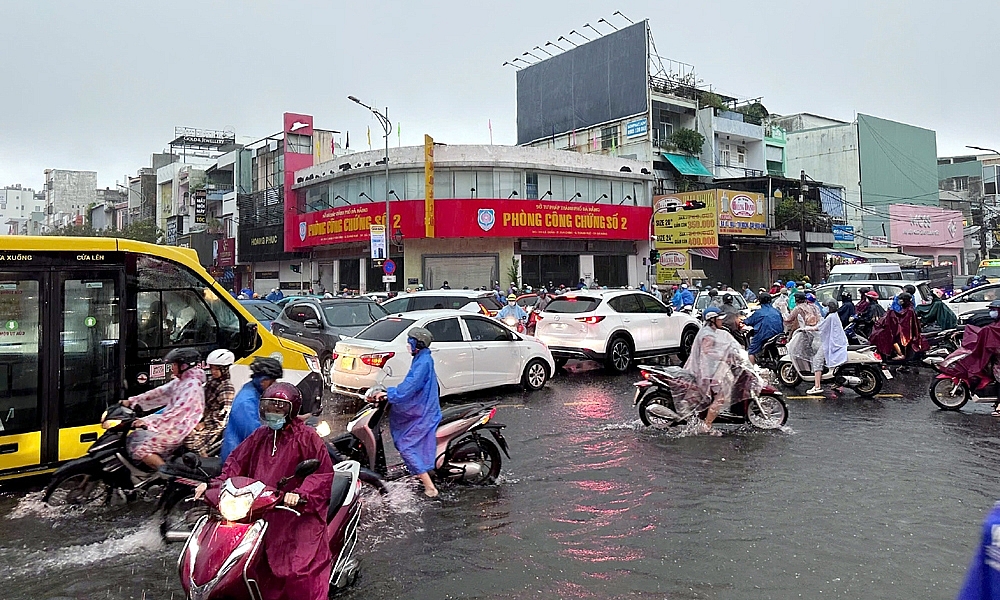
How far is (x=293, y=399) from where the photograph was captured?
3.34 m

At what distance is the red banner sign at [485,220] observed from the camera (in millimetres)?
32656

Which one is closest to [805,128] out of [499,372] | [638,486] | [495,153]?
[495,153]

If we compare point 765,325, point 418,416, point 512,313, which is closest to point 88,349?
point 418,416

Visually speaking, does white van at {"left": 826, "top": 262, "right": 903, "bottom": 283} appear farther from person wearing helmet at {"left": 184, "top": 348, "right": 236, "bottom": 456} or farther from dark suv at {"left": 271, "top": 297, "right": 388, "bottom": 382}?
person wearing helmet at {"left": 184, "top": 348, "right": 236, "bottom": 456}

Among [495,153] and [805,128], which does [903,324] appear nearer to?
[495,153]

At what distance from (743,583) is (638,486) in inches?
81.0

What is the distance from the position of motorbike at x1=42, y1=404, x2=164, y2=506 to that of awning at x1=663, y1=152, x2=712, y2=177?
121 feet

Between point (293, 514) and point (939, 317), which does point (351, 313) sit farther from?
point (939, 317)

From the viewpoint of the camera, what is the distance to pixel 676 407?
8.34 m

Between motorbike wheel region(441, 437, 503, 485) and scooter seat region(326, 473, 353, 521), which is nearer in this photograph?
scooter seat region(326, 473, 353, 521)

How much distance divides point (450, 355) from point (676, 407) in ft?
11.6

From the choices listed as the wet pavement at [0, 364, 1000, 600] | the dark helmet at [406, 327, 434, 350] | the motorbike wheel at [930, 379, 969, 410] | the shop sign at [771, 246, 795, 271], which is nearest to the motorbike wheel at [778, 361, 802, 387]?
the motorbike wheel at [930, 379, 969, 410]

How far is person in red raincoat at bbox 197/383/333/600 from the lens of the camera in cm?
324

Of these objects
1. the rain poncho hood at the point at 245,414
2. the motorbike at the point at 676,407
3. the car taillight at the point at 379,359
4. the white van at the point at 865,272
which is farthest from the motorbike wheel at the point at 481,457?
the white van at the point at 865,272
